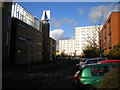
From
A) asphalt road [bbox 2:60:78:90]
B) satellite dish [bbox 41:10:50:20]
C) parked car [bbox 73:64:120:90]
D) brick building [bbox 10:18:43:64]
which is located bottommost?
asphalt road [bbox 2:60:78:90]

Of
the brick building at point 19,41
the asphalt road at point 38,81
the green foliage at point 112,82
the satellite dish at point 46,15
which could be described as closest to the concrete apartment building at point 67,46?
the satellite dish at point 46,15

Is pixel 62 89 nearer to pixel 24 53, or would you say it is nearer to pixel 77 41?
pixel 24 53

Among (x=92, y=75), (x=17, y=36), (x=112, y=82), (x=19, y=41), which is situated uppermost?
(x=17, y=36)

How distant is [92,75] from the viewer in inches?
279

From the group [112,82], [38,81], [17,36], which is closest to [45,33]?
[17,36]

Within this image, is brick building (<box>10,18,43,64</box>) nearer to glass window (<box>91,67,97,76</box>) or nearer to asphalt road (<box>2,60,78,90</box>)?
asphalt road (<box>2,60,78,90</box>)

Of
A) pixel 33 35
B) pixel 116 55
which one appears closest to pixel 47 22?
pixel 33 35

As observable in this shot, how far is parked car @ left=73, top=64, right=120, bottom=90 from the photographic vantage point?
22.6 ft

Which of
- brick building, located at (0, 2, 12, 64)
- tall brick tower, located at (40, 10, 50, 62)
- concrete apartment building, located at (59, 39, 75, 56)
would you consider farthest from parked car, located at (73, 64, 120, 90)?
concrete apartment building, located at (59, 39, 75, 56)

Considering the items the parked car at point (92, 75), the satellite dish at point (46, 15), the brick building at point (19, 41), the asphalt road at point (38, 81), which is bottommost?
the asphalt road at point (38, 81)

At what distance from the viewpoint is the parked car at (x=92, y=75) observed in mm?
6898

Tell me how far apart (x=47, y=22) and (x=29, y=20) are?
15632 mm

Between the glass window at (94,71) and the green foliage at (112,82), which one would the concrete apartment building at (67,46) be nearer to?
the glass window at (94,71)

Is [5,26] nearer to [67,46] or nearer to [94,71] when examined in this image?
[94,71]
